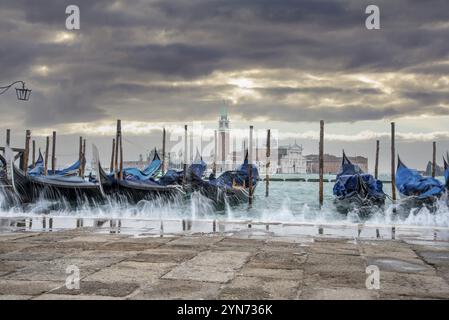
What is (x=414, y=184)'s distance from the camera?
76.2ft

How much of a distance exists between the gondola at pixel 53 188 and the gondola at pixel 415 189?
44.1ft

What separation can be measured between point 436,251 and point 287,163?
14975 cm

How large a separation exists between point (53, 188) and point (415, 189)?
16074mm

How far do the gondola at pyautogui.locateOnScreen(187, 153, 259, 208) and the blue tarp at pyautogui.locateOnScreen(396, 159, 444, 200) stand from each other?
752 cm

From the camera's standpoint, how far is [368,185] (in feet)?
74.8

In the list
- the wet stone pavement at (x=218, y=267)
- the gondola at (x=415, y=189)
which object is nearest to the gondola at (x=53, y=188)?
the wet stone pavement at (x=218, y=267)

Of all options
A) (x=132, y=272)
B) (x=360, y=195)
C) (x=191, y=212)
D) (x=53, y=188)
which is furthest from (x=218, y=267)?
Answer: (x=191, y=212)

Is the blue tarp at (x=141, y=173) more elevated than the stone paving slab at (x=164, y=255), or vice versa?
the blue tarp at (x=141, y=173)

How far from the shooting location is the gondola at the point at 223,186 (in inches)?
965

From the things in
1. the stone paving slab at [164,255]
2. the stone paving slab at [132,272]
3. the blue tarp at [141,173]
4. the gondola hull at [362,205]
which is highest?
the blue tarp at [141,173]

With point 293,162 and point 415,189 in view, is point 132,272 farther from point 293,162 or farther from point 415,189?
point 293,162

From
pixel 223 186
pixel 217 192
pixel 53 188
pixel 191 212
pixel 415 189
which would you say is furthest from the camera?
pixel 223 186

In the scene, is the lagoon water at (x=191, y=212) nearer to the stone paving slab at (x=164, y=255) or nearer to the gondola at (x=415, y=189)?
the gondola at (x=415, y=189)
